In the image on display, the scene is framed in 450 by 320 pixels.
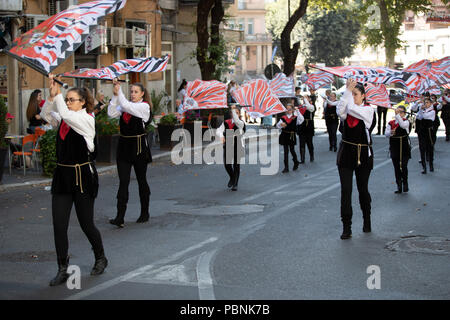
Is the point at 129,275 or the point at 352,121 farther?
the point at 352,121

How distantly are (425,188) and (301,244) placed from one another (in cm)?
602

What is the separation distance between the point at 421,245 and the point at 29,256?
14.9 feet

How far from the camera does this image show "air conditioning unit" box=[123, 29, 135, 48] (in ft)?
88.4

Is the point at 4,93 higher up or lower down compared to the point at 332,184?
higher up

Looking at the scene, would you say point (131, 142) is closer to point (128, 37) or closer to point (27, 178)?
point (27, 178)

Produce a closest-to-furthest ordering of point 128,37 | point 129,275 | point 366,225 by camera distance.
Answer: point 129,275
point 366,225
point 128,37

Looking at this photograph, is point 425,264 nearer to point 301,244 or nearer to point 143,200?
point 301,244

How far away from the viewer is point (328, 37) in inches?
3314

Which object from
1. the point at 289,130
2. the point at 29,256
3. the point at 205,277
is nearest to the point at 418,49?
the point at 289,130

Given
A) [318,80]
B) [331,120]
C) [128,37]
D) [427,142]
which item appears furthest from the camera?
[128,37]

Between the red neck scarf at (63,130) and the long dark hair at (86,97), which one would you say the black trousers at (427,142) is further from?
the red neck scarf at (63,130)

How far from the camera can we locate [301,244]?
30.2ft
